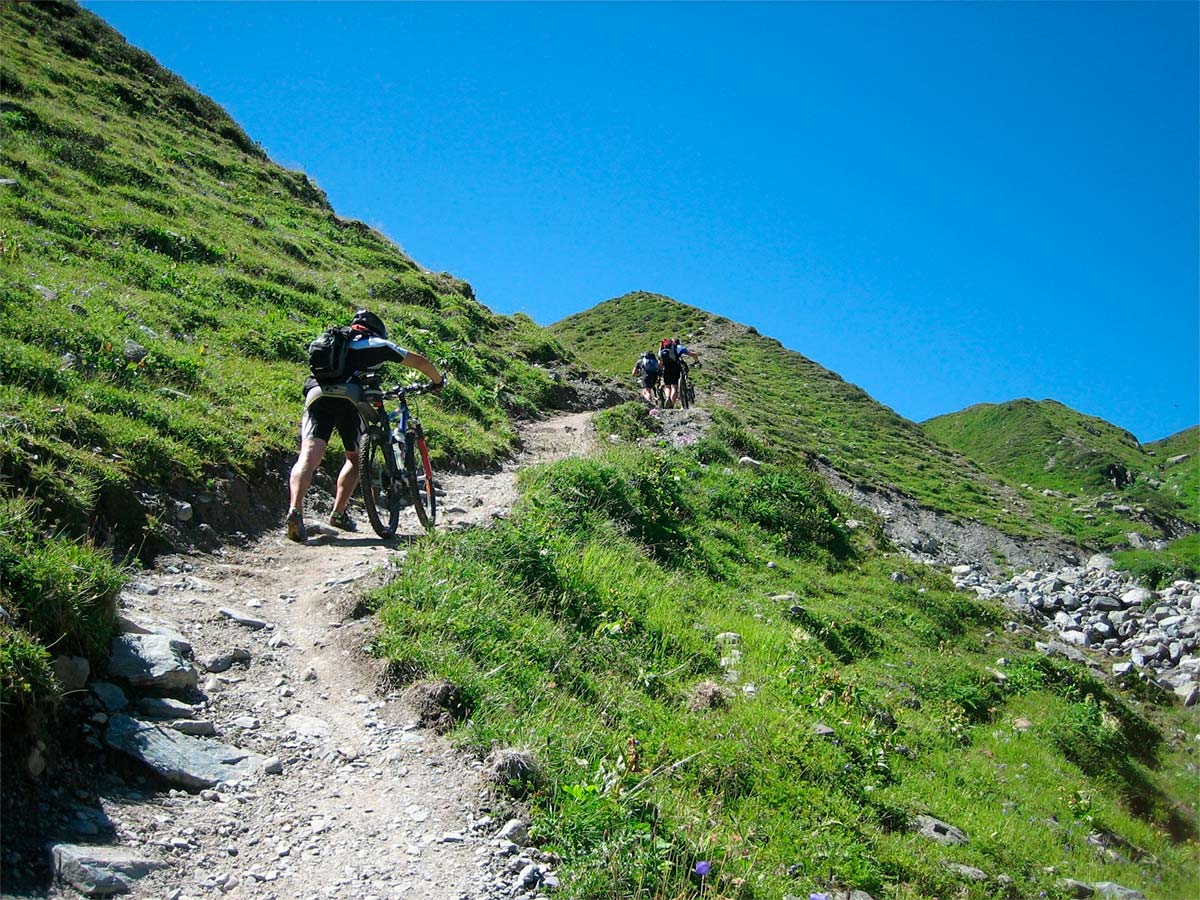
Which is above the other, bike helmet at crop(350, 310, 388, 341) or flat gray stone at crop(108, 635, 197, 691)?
bike helmet at crop(350, 310, 388, 341)

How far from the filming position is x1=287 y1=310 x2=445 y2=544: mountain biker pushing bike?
339 inches

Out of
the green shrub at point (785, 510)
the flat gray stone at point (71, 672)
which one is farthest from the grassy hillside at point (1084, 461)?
the flat gray stone at point (71, 672)

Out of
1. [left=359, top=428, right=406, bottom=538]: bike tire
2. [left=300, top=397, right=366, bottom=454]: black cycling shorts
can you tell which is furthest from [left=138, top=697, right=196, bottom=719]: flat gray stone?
[left=359, top=428, right=406, bottom=538]: bike tire

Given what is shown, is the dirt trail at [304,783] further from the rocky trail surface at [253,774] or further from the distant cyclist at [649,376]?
the distant cyclist at [649,376]

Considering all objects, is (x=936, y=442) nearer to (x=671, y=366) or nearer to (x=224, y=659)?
(x=671, y=366)

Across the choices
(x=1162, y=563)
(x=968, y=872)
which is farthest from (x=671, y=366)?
(x=968, y=872)

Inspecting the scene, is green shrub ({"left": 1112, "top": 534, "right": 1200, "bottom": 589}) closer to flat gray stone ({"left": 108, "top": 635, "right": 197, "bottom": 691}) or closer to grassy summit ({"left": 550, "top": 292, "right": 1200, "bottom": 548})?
grassy summit ({"left": 550, "top": 292, "right": 1200, "bottom": 548})

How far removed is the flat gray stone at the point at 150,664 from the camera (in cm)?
511

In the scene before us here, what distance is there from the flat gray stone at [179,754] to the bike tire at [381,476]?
4335mm

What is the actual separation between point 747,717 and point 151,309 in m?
10.6

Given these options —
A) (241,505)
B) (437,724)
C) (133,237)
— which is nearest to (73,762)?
(437,724)

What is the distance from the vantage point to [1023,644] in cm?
1573

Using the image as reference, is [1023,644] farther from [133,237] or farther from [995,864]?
[133,237]

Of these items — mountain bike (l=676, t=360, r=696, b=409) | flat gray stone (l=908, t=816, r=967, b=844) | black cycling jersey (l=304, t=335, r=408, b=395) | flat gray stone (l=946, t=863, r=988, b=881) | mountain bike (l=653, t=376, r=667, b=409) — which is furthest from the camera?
mountain bike (l=676, t=360, r=696, b=409)
